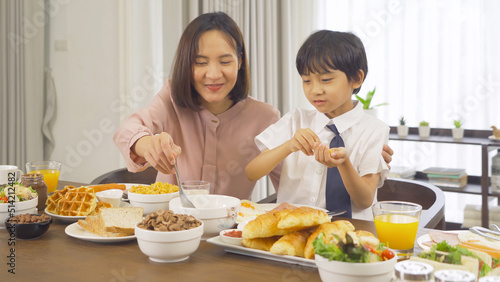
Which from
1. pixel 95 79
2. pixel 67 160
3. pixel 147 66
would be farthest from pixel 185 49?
pixel 67 160

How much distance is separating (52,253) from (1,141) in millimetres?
2309

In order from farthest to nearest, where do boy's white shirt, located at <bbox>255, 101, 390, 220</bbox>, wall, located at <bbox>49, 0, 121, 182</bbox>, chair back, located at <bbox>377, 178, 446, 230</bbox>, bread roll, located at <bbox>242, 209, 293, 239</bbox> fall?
wall, located at <bbox>49, 0, 121, 182</bbox>, boy's white shirt, located at <bbox>255, 101, 390, 220</bbox>, chair back, located at <bbox>377, 178, 446, 230</bbox>, bread roll, located at <bbox>242, 209, 293, 239</bbox>

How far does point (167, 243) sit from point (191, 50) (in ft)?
3.36

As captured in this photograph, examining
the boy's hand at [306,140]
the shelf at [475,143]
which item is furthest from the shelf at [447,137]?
the boy's hand at [306,140]

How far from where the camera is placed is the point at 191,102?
6.68 ft

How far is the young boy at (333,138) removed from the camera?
178cm

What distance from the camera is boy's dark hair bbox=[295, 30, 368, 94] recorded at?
5.87 ft

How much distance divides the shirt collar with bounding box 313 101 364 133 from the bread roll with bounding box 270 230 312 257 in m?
0.84

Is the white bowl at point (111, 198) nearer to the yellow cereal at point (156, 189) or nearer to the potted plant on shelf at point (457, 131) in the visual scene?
the yellow cereal at point (156, 189)

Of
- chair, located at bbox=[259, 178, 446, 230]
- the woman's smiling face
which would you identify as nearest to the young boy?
chair, located at bbox=[259, 178, 446, 230]

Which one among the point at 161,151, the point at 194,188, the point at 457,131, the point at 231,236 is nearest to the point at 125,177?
the point at 161,151

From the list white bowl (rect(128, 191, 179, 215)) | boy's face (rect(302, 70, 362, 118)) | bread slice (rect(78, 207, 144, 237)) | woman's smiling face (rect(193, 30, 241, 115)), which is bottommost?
bread slice (rect(78, 207, 144, 237))

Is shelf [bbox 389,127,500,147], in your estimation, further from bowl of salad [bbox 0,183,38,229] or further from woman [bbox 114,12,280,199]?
bowl of salad [bbox 0,183,38,229]

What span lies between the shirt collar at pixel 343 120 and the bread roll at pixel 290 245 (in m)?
0.84
